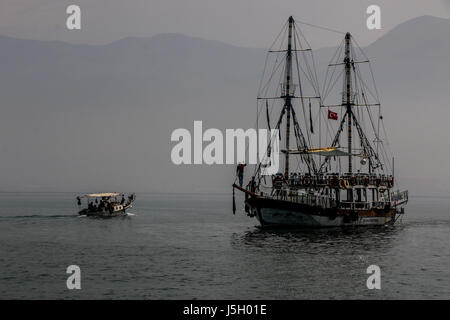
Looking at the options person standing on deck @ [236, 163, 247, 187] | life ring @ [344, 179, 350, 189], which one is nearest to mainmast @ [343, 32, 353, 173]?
life ring @ [344, 179, 350, 189]

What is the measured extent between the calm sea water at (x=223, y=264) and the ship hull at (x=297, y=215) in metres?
1.80

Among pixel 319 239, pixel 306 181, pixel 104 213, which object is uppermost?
pixel 306 181

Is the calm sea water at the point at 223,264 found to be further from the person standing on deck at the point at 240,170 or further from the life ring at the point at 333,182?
the person standing on deck at the point at 240,170

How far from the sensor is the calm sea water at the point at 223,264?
39.3 meters

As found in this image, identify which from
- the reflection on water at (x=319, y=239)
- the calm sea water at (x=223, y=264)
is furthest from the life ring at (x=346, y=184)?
the calm sea water at (x=223, y=264)

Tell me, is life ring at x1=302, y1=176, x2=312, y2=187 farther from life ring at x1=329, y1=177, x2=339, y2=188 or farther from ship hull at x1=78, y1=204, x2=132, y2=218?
ship hull at x1=78, y1=204, x2=132, y2=218

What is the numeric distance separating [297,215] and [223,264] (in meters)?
29.2

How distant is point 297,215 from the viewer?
258ft

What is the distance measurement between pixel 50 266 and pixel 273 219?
37.2 meters

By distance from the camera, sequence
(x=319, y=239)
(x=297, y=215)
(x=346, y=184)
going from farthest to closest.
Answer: (x=346, y=184) < (x=297, y=215) < (x=319, y=239)

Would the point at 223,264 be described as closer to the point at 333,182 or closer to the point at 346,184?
the point at 333,182

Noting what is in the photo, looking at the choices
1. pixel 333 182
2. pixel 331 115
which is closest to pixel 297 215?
pixel 333 182

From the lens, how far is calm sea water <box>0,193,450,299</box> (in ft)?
129

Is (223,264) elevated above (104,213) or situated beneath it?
situated beneath
